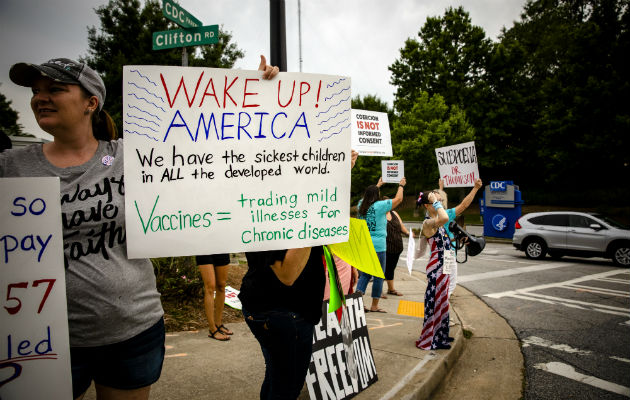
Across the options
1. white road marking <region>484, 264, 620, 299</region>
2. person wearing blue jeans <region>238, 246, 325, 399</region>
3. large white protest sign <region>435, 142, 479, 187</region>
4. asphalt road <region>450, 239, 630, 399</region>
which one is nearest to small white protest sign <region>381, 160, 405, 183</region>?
large white protest sign <region>435, 142, 479, 187</region>

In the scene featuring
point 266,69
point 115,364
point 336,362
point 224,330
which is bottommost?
point 224,330

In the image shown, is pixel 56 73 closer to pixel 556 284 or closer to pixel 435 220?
pixel 435 220

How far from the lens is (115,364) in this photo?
1.43 m

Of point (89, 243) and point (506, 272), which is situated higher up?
point (89, 243)

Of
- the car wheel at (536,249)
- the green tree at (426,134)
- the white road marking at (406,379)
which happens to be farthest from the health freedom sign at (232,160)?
the green tree at (426,134)

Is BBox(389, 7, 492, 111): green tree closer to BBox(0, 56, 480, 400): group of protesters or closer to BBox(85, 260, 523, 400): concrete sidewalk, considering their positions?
BBox(85, 260, 523, 400): concrete sidewalk

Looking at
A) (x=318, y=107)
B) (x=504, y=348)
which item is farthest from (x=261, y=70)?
(x=504, y=348)

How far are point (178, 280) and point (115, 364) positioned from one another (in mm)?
3725

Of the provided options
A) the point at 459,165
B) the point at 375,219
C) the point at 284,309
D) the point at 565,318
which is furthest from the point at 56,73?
the point at 565,318

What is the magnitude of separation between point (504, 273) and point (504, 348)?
5363 mm

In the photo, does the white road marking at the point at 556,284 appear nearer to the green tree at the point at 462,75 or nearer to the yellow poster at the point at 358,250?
the yellow poster at the point at 358,250

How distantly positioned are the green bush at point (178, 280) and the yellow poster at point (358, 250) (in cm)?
354

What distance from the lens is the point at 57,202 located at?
4.34 ft

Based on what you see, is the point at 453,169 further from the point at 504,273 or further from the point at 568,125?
A: the point at 568,125
